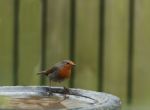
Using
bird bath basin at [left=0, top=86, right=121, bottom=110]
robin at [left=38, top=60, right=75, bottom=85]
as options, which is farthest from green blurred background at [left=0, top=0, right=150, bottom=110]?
bird bath basin at [left=0, top=86, right=121, bottom=110]

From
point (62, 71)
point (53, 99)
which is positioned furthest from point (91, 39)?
point (53, 99)

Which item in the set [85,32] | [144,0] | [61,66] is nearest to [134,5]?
[144,0]

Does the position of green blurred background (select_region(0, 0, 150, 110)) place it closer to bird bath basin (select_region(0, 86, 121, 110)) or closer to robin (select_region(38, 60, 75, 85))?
robin (select_region(38, 60, 75, 85))

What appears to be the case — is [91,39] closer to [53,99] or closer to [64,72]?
[64,72]

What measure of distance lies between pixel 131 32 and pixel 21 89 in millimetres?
1393

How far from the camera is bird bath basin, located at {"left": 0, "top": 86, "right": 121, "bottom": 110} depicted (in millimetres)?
2561

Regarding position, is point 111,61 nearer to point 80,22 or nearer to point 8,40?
point 80,22

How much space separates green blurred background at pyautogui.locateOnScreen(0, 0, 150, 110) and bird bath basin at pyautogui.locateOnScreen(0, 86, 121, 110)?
1250 mm

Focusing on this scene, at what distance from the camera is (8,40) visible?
14.4 ft

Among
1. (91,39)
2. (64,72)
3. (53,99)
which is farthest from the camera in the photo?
(91,39)

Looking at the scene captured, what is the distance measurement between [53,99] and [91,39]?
148cm

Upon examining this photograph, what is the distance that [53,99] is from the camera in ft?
9.59

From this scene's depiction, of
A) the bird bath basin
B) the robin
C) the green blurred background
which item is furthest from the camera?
the green blurred background

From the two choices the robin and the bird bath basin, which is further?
the robin
